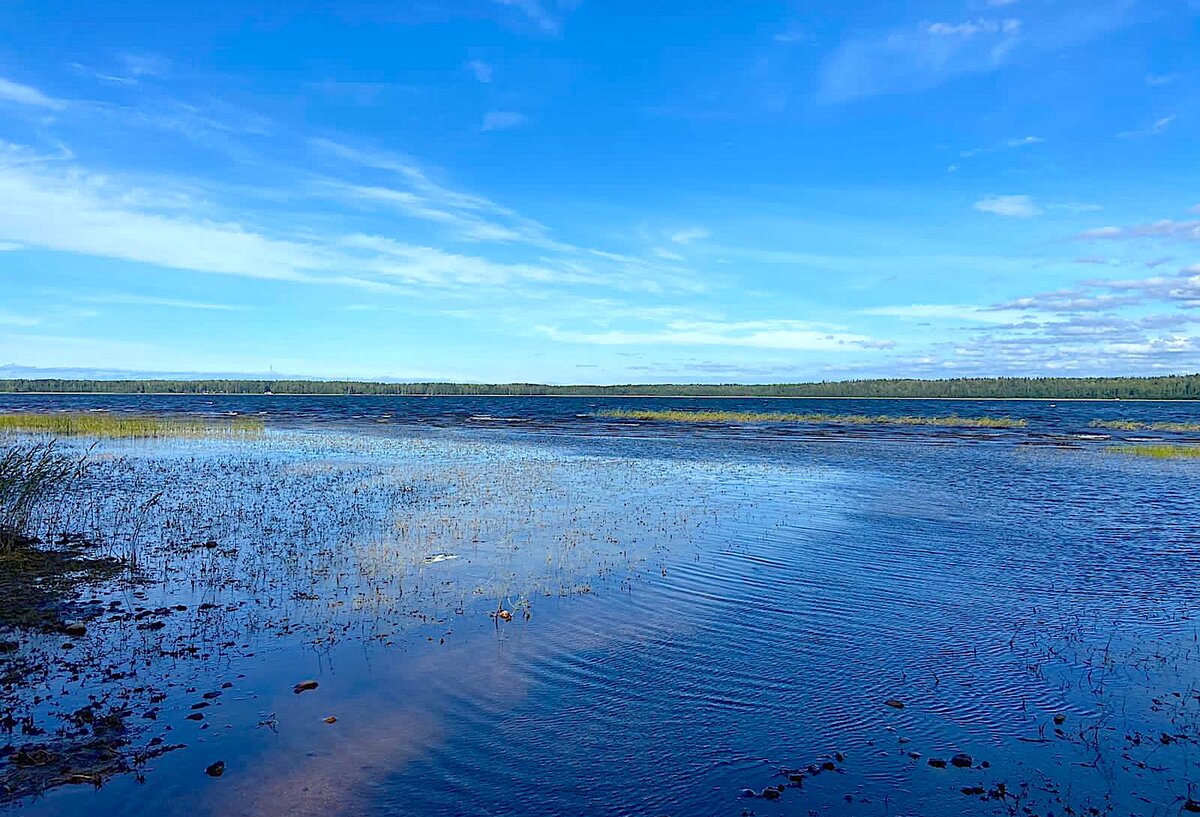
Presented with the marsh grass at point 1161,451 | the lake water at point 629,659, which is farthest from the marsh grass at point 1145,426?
the lake water at point 629,659

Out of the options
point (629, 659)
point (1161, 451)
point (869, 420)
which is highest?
point (869, 420)

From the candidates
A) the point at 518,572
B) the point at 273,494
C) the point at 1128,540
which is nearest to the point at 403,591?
the point at 518,572

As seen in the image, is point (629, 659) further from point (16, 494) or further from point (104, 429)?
point (104, 429)

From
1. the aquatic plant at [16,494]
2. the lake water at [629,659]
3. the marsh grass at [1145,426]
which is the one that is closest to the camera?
the lake water at [629,659]

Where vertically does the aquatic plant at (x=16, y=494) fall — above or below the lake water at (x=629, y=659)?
above

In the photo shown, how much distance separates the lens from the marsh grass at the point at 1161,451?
45850 mm

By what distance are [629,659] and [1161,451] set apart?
164 ft

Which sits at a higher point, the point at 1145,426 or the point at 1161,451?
the point at 1145,426

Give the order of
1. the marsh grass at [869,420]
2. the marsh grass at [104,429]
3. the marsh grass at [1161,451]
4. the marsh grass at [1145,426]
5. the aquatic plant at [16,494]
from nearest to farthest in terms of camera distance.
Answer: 1. the aquatic plant at [16,494]
2. the marsh grass at [1161,451]
3. the marsh grass at [104,429]
4. the marsh grass at [1145,426]
5. the marsh grass at [869,420]

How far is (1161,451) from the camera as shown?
156ft

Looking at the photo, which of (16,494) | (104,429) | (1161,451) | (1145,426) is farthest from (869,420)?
(16,494)

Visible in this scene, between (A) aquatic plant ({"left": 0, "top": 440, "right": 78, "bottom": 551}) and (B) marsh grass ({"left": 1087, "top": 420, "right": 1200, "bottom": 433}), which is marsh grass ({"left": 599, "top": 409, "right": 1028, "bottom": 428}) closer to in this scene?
(B) marsh grass ({"left": 1087, "top": 420, "right": 1200, "bottom": 433})

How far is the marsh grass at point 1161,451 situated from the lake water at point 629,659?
1024 inches

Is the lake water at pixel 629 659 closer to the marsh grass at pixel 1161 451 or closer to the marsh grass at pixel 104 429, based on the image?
the marsh grass at pixel 1161 451
